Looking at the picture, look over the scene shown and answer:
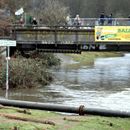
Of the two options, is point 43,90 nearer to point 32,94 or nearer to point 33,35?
point 32,94

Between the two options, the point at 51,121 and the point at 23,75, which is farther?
the point at 23,75

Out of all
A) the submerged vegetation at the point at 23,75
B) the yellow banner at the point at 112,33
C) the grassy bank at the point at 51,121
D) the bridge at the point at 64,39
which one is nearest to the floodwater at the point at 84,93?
the submerged vegetation at the point at 23,75

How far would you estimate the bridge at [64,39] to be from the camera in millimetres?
39344

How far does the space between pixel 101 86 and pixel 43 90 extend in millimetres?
5287

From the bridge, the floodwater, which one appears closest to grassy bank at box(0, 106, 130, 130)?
the floodwater

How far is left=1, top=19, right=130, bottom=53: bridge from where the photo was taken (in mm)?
39344

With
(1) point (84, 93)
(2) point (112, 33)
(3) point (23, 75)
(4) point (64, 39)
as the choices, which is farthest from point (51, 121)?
(2) point (112, 33)

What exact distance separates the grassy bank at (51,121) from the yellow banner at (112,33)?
994 inches

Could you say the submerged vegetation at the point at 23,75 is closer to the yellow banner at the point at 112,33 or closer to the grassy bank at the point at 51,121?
the yellow banner at the point at 112,33

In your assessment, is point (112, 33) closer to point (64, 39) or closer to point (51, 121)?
point (64, 39)

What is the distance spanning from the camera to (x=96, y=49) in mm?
39500

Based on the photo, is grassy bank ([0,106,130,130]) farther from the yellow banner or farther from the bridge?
the yellow banner

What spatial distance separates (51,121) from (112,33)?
2768cm

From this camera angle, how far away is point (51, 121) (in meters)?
12.7
